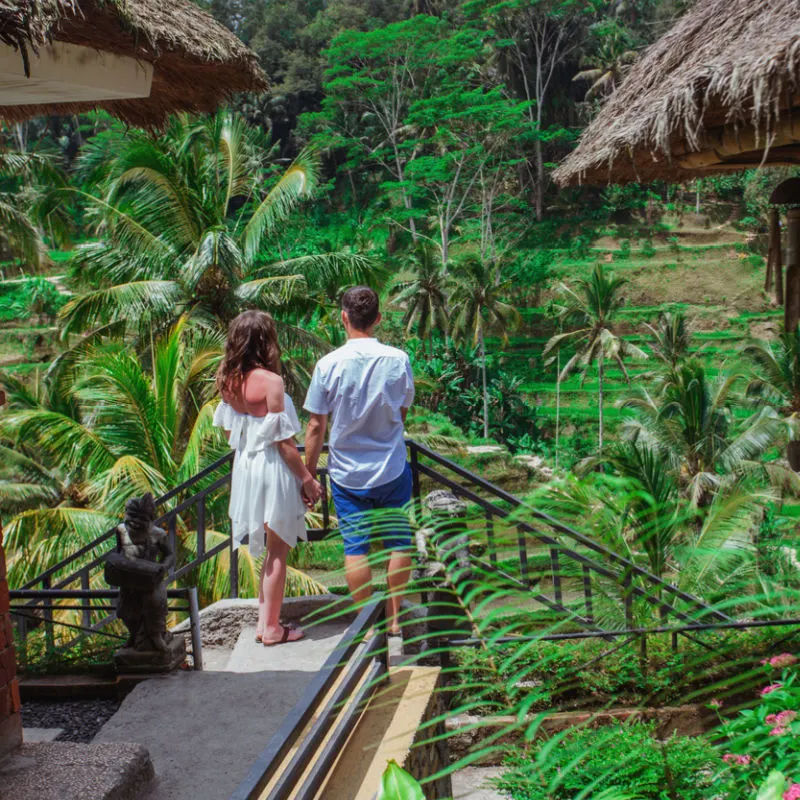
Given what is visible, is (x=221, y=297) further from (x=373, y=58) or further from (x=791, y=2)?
(x=373, y=58)

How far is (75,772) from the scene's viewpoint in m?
2.79

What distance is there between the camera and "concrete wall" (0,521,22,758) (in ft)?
A: 9.61

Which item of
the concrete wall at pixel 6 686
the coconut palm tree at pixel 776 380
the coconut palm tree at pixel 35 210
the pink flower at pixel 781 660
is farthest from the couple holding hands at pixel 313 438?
the coconut palm tree at pixel 776 380

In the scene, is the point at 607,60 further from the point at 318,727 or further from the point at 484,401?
the point at 318,727

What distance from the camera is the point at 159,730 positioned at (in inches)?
146

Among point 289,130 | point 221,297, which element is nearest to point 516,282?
point 289,130

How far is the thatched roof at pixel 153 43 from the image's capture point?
2.52 meters

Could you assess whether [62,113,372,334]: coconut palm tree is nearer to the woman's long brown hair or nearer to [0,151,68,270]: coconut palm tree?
[0,151,68,270]: coconut palm tree

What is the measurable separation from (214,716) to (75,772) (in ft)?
3.58

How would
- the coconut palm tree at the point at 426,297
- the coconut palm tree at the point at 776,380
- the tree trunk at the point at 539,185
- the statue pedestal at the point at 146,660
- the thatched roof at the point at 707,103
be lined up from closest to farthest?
the thatched roof at the point at 707,103, the statue pedestal at the point at 146,660, the coconut palm tree at the point at 776,380, the coconut palm tree at the point at 426,297, the tree trunk at the point at 539,185

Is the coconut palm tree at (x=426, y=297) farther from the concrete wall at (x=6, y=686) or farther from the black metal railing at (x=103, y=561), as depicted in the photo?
the concrete wall at (x=6, y=686)

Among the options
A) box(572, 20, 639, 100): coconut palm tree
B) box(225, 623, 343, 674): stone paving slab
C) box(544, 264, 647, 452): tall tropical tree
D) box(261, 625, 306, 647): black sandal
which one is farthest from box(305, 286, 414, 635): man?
box(572, 20, 639, 100): coconut palm tree

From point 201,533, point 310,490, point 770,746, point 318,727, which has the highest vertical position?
point 770,746

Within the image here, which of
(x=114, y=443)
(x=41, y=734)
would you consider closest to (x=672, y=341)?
(x=114, y=443)
